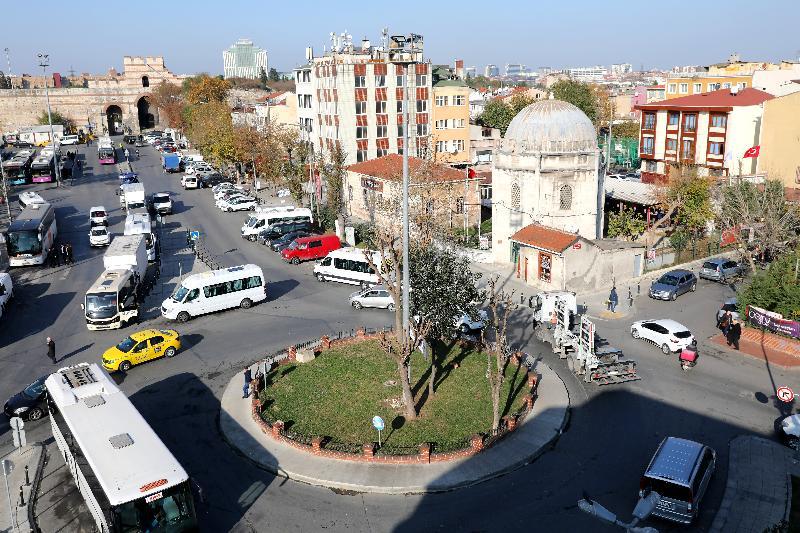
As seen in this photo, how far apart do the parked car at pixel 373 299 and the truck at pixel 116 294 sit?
420 inches

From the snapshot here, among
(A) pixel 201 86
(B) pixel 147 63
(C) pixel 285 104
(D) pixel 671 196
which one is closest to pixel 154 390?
(D) pixel 671 196

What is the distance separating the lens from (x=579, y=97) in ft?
321

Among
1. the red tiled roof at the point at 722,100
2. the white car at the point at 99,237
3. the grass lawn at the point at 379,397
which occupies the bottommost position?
the grass lawn at the point at 379,397

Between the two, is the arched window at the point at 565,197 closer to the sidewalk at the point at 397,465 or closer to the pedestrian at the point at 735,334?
the pedestrian at the point at 735,334

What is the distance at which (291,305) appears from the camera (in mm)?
34594

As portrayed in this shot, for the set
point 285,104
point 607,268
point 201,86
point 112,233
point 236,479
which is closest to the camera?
point 236,479

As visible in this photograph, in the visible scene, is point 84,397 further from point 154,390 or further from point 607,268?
point 607,268

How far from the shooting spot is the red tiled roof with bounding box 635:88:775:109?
176 ft

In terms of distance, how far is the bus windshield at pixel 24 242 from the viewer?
41438 millimetres

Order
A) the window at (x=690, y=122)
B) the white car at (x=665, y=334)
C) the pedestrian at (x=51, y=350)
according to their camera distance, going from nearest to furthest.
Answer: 1. the pedestrian at (x=51, y=350)
2. the white car at (x=665, y=334)
3. the window at (x=690, y=122)

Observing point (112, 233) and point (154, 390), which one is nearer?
point (154, 390)

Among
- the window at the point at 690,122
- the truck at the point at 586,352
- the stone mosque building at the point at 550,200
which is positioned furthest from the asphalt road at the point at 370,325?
the window at the point at 690,122

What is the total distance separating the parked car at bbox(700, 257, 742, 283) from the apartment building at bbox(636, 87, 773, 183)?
1593 cm

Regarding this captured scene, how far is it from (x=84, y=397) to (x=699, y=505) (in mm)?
16808
